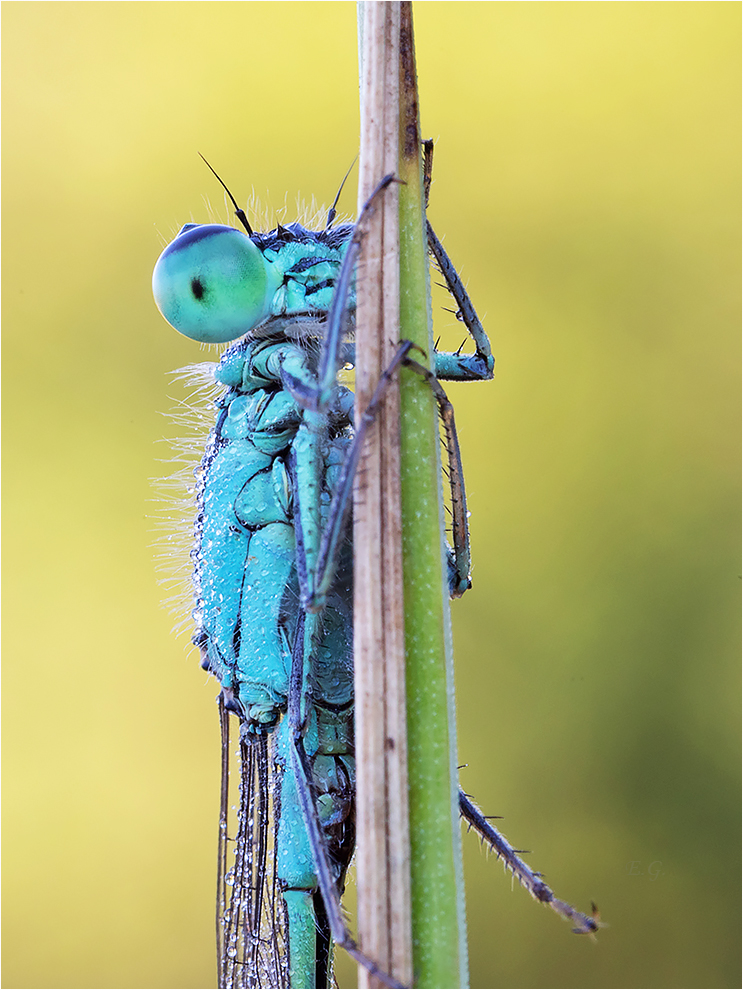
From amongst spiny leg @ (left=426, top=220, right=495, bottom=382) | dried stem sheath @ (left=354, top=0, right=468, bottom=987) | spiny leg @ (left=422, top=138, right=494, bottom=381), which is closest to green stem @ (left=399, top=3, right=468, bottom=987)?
dried stem sheath @ (left=354, top=0, right=468, bottom=987)

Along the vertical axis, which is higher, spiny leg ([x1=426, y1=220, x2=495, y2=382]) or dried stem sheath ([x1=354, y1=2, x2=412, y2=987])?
spiny leg ([x1=426, y1=220, x2=495, y2=382])

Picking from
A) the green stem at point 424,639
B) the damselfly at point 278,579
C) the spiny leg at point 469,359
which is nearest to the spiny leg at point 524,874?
the damselfly at point 278,579

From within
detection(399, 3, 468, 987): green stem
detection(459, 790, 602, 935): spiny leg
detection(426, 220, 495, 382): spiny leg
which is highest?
detection(426, 220, 495, 382): spiny leg

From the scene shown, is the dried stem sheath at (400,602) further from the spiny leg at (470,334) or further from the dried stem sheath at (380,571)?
the spiny leg at (470,334)

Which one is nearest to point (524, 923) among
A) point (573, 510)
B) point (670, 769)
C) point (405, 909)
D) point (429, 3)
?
point (670, 769)

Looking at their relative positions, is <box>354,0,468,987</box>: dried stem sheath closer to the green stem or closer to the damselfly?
the green stem

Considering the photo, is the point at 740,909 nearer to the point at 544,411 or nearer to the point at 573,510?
the point at 573,510

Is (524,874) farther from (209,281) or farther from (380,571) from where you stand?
(209,281)
